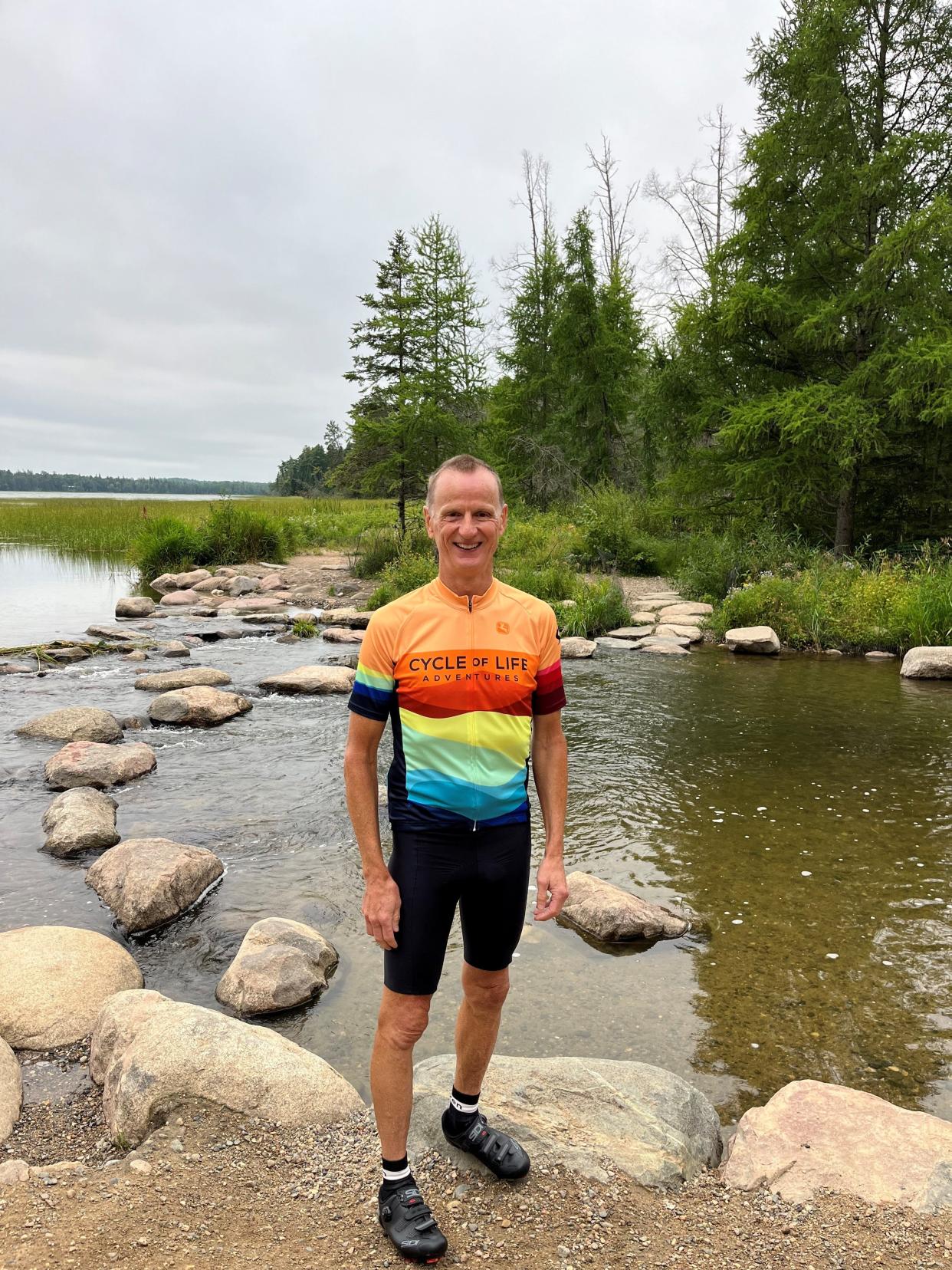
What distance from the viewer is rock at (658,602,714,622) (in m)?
14.9

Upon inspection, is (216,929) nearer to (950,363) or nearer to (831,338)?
(950,363)

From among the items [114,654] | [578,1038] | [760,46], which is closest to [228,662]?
[114,654]

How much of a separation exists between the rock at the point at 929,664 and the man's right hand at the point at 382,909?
10.6 m

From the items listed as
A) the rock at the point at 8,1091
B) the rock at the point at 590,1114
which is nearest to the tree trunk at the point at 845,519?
the rock at the point at 590,1114

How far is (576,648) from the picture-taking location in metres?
12.7

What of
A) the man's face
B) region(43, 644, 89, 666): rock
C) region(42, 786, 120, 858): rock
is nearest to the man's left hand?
the man's face

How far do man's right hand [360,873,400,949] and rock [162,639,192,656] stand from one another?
38.1ft

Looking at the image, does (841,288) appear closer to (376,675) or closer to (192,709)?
(192,709)

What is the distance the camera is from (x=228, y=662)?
12.6 meters

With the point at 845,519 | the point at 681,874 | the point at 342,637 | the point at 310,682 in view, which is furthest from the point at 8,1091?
the point at 845,519

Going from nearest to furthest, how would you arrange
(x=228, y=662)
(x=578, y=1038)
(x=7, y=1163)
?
(x=7, y=1163)
(x=578, y=1038)
(x=228, y=662)

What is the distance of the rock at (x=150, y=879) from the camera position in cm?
476

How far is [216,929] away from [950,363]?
14.6m

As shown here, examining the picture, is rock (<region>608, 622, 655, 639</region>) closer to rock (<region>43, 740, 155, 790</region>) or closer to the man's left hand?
rock (<region>43, 740, 155, 790</region>)
